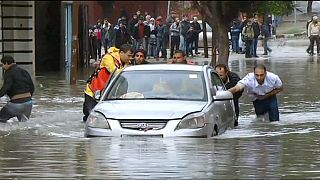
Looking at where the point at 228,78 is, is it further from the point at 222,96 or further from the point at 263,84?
the point at 222,96

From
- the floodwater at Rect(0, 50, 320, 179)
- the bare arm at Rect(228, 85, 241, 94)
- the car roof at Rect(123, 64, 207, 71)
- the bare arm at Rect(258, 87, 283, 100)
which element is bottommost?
the floodwater at Rect(0, 50, 320, 179)

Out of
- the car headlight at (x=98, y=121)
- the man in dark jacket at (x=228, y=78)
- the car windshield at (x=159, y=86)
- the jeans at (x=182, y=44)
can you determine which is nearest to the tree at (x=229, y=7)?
the car headlight at (x=98, y=121)

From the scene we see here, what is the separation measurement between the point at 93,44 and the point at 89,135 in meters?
25.1

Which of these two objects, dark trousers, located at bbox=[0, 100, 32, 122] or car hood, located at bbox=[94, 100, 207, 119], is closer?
car hood, located at bbox=[94, 100, 207, 119]

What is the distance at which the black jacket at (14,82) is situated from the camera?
16.0 m

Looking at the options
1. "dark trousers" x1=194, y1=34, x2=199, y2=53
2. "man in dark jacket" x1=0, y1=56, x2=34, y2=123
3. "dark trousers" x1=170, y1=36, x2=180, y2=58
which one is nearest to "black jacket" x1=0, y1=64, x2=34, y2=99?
"man in dark jacket" x1=0, y1=56, x2=34, y2=123

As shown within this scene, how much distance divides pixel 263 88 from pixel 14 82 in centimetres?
453

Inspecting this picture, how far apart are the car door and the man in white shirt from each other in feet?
2.72

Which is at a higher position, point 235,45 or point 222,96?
point 235,45

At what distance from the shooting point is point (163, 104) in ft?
42.2

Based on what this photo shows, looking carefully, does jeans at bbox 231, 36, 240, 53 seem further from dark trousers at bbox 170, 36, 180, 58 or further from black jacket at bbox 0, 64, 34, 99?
black jacket at bbox 0, 64, 34, 99

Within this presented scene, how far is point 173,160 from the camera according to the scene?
1016 centimetres

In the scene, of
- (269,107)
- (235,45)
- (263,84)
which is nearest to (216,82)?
(263,84)

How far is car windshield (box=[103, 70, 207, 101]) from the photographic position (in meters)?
13.5
